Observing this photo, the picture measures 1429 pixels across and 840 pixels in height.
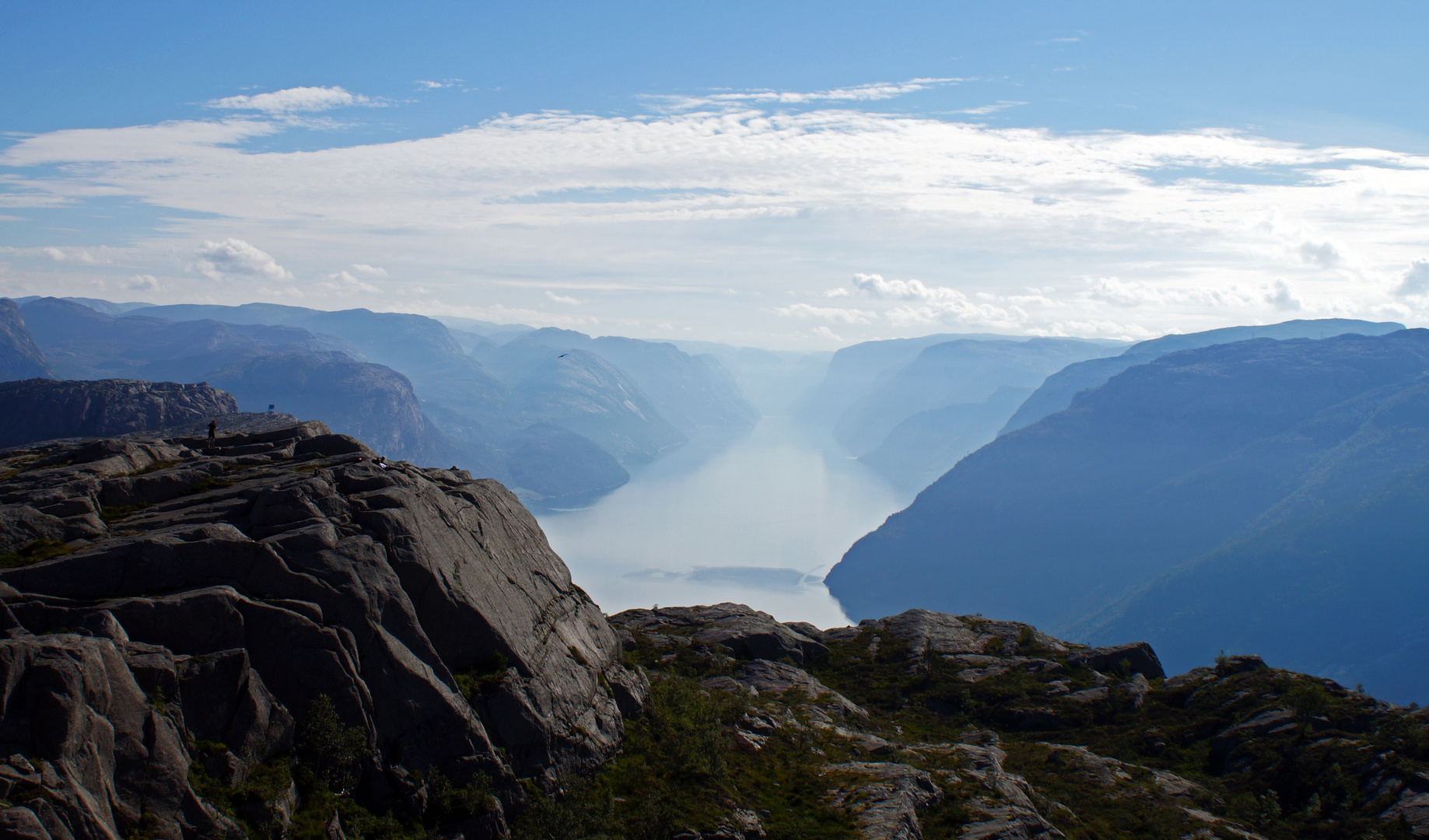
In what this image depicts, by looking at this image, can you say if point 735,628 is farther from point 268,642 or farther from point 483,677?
point 268,642

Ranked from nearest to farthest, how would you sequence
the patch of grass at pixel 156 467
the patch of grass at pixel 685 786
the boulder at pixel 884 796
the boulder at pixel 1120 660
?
the patch of grass at pixel 685 786, the boulder at pixel 884 796, the patch of grass at pixel 156 467, the boulder at pixel 1120 660

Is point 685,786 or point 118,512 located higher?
point 118,512

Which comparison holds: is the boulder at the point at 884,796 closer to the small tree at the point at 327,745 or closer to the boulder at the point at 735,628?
the small tree at the point at 327,745

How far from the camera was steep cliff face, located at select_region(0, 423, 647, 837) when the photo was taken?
20266 millimetres

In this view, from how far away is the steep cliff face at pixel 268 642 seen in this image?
2027cm

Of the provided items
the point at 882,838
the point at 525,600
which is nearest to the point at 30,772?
the point at 525,600

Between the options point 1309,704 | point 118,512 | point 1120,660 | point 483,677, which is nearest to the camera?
point 483,677

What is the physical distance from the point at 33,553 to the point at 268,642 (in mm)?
9720

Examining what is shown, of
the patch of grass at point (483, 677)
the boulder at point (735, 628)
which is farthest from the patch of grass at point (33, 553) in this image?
the boulder at point (735, 628)

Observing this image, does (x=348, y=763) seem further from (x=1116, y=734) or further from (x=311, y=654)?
(x=1116, y=734)

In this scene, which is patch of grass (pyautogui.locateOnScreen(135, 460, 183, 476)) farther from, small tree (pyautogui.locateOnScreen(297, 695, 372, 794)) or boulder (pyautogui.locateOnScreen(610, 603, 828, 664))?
boulder (pyautogui.locateOnScreen(610, 603, 828, 664))

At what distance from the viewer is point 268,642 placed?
84.8 ft

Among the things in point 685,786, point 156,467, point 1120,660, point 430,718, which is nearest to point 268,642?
point 430,718

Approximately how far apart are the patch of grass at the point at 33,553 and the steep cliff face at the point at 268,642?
13 centimetres
